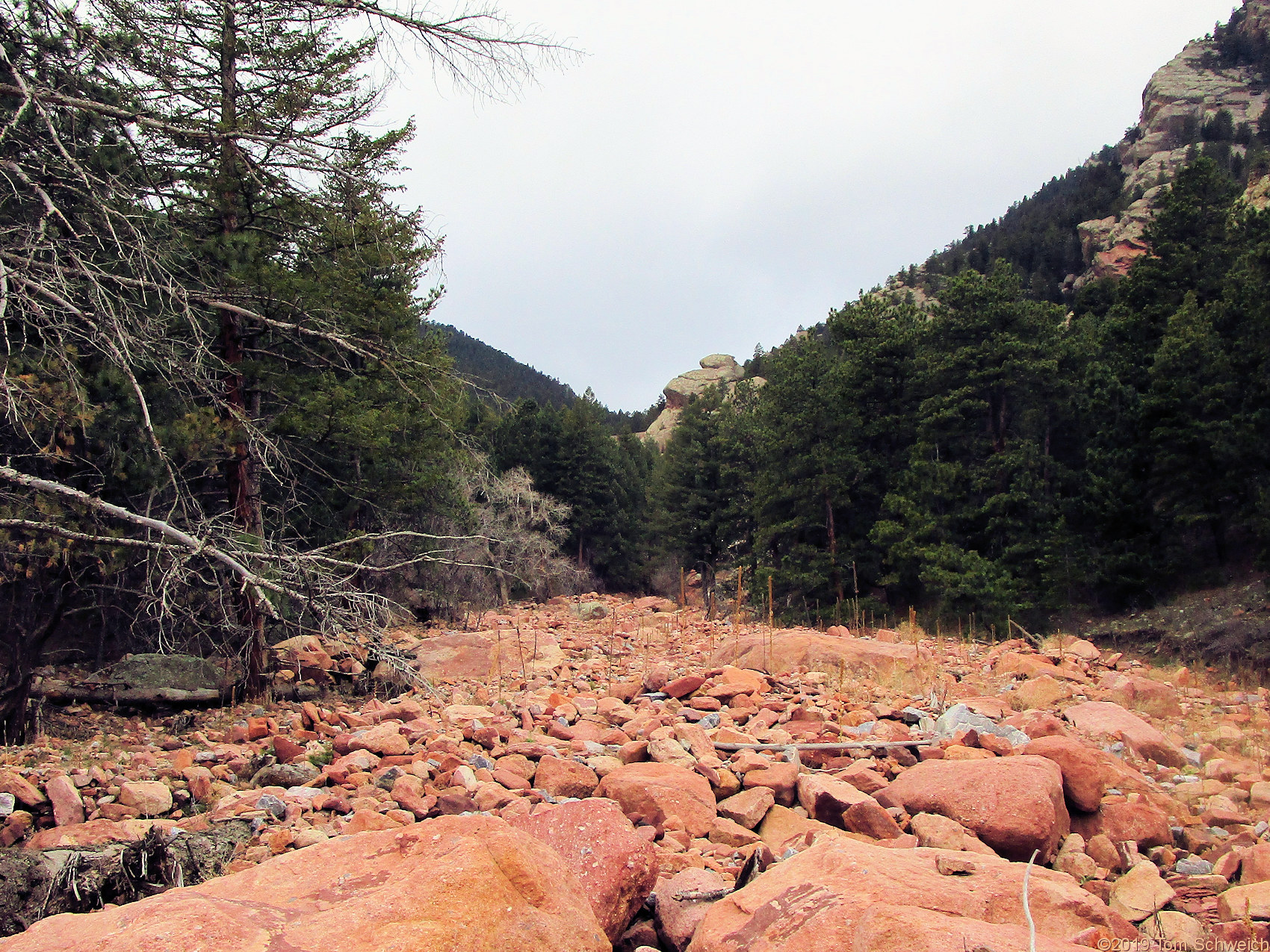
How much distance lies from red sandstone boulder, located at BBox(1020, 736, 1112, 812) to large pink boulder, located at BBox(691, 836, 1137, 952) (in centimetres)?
141

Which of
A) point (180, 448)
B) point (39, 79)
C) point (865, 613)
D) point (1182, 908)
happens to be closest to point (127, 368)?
point (39, 79)

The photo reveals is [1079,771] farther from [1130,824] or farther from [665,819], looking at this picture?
[665,819]

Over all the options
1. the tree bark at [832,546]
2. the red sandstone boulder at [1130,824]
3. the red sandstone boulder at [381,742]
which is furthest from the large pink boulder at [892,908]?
the tree bark at [832,546]

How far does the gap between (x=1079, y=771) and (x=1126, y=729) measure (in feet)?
6.02

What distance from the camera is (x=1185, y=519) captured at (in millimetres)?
19219

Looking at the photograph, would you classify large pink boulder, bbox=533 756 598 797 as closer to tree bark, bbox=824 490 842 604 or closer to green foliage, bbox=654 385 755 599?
tree bark, bbox=824 490 842 604

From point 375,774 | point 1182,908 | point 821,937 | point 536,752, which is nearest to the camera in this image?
point 821,937

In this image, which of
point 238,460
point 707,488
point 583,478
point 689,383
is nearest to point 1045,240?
point 689,383

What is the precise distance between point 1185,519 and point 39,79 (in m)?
23.1

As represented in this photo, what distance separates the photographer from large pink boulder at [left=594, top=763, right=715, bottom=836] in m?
3.65

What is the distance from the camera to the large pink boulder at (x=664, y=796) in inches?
144

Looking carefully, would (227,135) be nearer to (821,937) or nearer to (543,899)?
(543,899)

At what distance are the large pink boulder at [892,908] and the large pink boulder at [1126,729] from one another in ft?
10.3
